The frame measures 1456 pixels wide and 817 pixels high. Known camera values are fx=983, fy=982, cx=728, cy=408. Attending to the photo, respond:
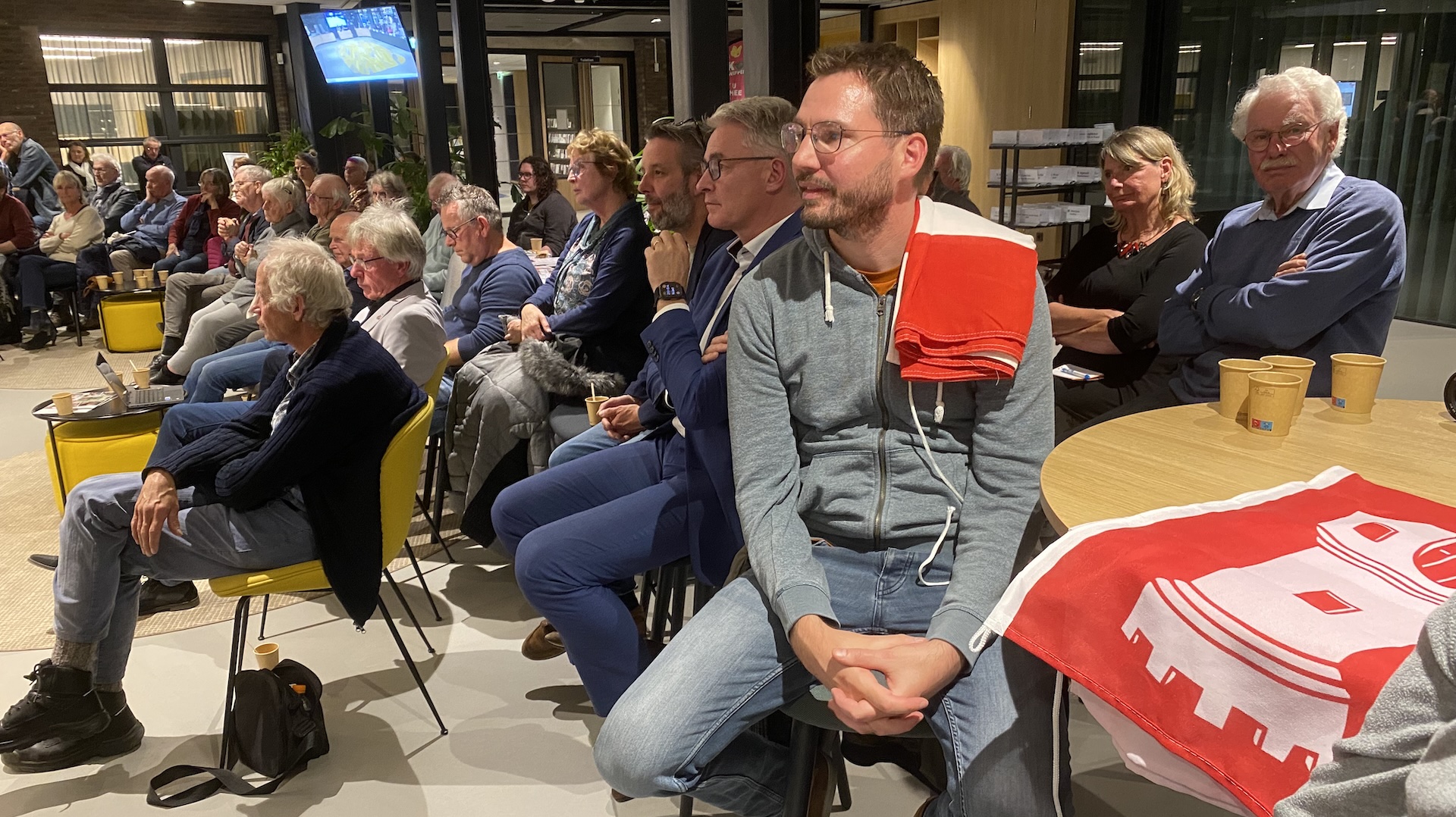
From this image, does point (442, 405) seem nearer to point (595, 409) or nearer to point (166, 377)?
point (595, 409)

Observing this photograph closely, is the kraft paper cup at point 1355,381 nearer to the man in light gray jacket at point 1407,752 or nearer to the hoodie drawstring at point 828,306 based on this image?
the hoodie drawstring at point 828,306

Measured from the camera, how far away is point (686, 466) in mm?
2105

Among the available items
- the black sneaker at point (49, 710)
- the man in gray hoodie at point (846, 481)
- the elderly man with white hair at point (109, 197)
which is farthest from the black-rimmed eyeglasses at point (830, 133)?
the elderly man with white hair at point (109, 197)

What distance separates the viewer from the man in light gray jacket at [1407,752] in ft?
2.21

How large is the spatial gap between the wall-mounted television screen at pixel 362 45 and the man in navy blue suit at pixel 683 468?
7828 millimetres

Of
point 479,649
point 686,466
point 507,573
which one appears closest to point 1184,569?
point 686,466

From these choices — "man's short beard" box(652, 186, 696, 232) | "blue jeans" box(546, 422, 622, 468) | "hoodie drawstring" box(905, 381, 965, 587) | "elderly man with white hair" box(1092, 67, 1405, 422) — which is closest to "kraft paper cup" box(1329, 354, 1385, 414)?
"elderly man with white hair" box(1092, 67, 1405, 422)

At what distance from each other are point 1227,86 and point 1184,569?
6.11 m

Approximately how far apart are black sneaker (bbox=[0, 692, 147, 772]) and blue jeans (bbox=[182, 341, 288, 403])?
2.23m

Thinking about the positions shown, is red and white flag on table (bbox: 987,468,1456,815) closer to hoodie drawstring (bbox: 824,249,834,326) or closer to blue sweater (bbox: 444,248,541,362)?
hoodie drawstring (bbox: 824,249,834,326)

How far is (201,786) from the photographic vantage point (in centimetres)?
227

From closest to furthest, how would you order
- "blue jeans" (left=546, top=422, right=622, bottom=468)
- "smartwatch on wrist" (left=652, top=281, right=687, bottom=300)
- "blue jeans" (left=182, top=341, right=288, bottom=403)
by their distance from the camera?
"smartwatch on wrist" (left=652, top=281, right=687, bottom=300) < "blue jeans" (left=546, top=422, right=622, bottom=468) < "blue jeans" (left=182, top=341, right=288, bottom=403)

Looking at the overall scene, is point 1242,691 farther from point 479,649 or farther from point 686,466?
point 479,649

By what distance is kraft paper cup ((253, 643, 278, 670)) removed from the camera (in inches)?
89.7
